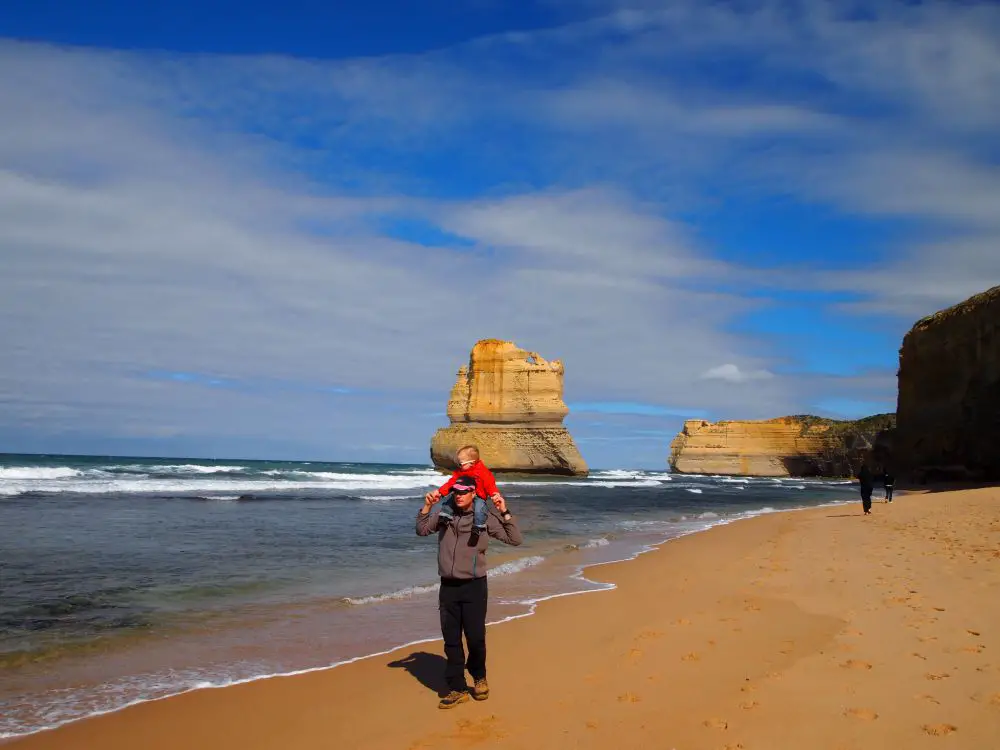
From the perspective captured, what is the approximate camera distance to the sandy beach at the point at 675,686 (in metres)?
4.19

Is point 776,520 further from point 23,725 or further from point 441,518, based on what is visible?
point 23,725

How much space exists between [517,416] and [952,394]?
1253 inches

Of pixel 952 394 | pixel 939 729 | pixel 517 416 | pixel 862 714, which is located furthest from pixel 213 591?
pixel 517 416

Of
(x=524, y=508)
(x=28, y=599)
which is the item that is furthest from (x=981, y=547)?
(x=524, y=508)

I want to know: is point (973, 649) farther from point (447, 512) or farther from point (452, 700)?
point (447, 512)

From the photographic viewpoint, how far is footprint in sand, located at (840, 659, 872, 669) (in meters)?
5.23

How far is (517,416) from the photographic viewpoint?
200 ft

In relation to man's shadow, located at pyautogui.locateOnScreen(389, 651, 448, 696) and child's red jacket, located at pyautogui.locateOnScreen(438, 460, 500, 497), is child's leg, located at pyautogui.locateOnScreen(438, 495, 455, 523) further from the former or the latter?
man's shadow, located at pyautogui.locateOnScreen(389, 651, 448, 696)

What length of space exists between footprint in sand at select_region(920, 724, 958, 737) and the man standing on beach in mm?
2659

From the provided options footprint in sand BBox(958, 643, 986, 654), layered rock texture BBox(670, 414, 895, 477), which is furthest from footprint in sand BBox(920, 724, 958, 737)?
layered rock texture BBox(670, 414, 895, 477)

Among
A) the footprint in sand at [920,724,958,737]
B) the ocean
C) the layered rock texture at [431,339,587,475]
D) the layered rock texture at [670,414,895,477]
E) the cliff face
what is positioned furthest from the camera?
the layered rock texture at [670,414,895,477]

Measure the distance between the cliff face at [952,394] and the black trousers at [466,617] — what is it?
1535 inches

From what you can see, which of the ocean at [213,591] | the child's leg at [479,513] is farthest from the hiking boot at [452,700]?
the ocean at [213,591]

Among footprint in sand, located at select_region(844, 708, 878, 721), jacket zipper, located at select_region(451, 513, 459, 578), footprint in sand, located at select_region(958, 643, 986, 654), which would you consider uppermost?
jacket zipper, located at select_region(451, 513, 459, 578)
